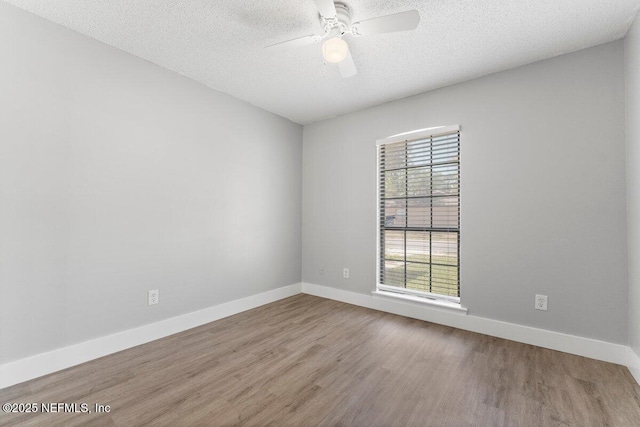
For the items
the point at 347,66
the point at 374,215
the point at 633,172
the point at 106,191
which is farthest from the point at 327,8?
the point at 633,172

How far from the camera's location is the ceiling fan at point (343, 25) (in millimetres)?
1663

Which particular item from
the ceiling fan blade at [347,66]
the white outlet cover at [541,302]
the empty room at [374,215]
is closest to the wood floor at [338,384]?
the empty room at [374,215]

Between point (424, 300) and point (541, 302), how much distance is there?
1034mm

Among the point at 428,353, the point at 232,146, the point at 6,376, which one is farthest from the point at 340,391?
the point at 232,146

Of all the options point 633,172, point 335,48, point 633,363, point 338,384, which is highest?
point 335,48

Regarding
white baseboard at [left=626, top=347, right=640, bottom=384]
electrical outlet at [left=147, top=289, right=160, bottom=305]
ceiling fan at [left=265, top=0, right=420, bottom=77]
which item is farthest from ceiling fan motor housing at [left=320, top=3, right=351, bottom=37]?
white baseboard at [left=626, top=347, right=640, bottom=384]

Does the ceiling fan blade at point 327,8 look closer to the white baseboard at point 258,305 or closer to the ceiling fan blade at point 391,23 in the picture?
the ceiling fan blade at point 391,23

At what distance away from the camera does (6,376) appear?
1805 mm

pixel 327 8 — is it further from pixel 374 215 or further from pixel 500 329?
pixel 500 329

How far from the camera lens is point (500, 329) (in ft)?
8.54

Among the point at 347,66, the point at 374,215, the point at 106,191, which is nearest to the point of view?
the point at 347,66

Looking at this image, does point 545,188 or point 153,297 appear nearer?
point 545,188

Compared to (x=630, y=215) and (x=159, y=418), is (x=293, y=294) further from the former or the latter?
(x=630, y=215)

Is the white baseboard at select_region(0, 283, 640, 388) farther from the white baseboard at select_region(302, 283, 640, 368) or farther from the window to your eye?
the window
